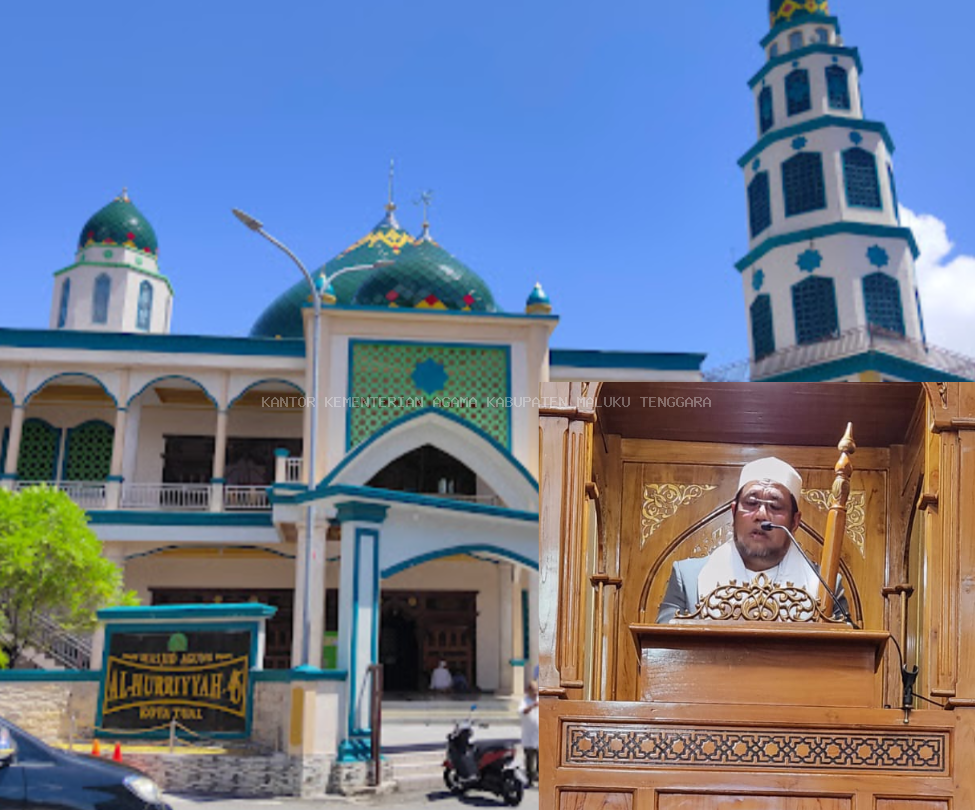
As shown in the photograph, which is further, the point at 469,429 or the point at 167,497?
the point at 167,497

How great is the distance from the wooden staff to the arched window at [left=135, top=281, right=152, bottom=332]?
24348 millimetres

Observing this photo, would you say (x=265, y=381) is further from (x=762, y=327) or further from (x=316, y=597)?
(x=762, y=327)

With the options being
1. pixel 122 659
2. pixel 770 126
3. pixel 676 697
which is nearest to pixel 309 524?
pixel 122 659

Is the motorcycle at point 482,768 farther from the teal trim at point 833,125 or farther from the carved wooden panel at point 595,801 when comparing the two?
the teal trim at point 833,125

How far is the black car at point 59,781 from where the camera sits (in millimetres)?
5375

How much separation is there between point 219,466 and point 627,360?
25.7 ft

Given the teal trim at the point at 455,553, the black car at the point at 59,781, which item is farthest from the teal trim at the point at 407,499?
the black car at the point at 59,781

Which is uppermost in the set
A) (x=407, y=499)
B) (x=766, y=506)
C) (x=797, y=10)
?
(x=797, y=10)

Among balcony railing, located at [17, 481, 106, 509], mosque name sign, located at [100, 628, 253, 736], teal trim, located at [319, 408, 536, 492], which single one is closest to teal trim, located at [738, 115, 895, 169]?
teal trim, located at [319, 408, 536, 492]

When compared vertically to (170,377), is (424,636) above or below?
below

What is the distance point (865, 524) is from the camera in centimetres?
418

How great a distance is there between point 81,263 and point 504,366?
1436 centimetres

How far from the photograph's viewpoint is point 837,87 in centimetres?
2309

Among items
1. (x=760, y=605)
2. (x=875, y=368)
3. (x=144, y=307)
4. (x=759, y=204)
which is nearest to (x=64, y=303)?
(x=144, y=307)
